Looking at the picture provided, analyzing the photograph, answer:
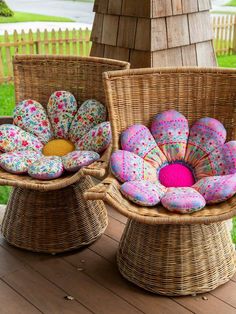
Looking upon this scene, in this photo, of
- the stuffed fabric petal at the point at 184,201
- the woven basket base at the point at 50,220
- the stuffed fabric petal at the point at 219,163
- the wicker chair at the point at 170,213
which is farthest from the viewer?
the woven basket base at the point at 50,220

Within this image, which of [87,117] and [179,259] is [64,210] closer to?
[87,117]

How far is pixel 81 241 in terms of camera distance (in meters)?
2.52

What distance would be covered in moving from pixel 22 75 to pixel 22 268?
3.45ft

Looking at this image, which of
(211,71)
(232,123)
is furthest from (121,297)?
(211,71)

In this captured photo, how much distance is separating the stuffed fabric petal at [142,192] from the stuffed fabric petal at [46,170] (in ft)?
1.21

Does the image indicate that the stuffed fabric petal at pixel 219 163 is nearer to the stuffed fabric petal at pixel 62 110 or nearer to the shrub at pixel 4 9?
the stuffed fabric petal at pixel 62 110

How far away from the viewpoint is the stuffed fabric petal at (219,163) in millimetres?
2182

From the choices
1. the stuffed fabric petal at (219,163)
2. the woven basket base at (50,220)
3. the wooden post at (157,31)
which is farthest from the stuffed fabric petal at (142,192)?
the wooden post at (157,31)

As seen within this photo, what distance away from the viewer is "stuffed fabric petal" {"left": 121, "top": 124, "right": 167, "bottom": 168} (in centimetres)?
231

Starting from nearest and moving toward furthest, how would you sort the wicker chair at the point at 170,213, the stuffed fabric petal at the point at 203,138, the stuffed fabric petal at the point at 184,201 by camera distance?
the stuffed fabric petal at the point at 184,201
the wicker chair at the point at 170,213
the stuffed fabric petal at the point at 203,138

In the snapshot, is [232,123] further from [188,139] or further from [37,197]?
[37,197]

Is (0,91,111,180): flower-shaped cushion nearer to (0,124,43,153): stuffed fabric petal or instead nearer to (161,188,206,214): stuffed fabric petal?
(0,124,43,153): stuffed fabric petal

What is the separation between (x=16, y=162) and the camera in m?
2.35

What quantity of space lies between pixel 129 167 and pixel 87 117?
20.1 inches
